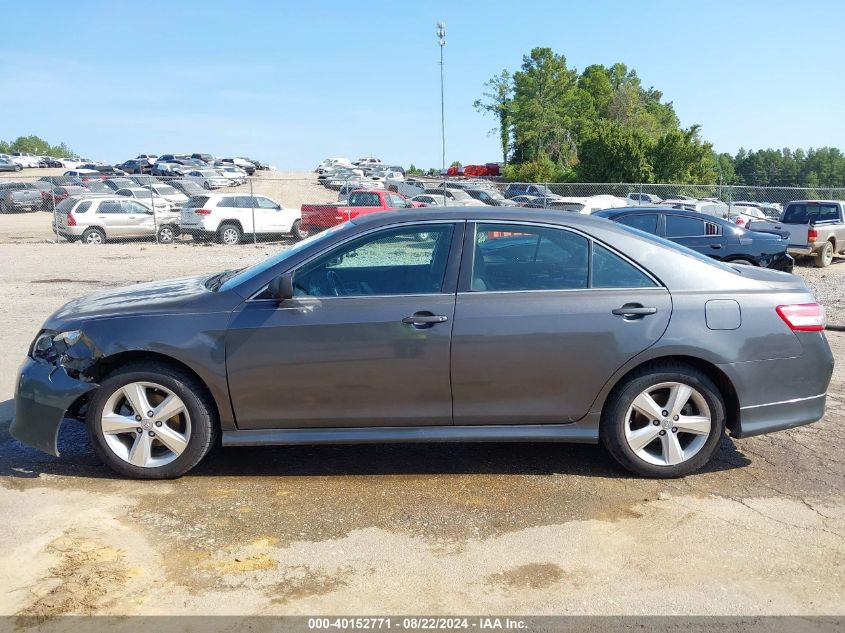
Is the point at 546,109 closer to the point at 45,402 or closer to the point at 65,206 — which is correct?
the point at 65,206

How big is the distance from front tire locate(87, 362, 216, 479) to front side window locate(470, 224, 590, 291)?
1.83m

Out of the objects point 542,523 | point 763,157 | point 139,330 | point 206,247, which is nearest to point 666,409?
point 542,523

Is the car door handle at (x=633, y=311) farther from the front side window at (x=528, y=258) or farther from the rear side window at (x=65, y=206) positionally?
the rear side window at (x=65, y=206)

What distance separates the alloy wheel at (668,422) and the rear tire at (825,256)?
1496 centimetres

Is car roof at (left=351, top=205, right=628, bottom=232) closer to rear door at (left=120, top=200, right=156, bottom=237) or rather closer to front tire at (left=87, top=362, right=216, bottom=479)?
front tire at (left=87, top=362, right=216, bottom=479)

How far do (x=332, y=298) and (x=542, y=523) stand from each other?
1.77m

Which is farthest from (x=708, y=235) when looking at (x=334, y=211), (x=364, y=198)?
(x=364, y=198)

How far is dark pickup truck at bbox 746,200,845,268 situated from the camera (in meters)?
17.4

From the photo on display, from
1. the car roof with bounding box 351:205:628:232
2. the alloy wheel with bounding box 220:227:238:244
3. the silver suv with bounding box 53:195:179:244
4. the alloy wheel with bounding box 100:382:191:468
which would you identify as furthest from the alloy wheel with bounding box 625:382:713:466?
the silver suv with bounding box 53:195:179:244

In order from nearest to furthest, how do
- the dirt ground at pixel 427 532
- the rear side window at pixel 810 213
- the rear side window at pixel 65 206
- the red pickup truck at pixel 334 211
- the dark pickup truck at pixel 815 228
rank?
1. the dirt ground at pixel 427 532
2. the dark pickup truck at pixel 815 228
3. the rear side window at pixel 810 213
4. the red pickup truck at pixel 334 211
5. the rear side window at pixel 65 206

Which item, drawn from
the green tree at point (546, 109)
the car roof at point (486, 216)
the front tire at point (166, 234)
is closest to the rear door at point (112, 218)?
the front tire at point (166, 234)

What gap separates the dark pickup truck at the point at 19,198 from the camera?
37.6m

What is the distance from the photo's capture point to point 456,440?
15.2 feet

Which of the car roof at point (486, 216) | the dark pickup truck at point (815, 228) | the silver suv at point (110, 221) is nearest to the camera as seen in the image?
the car roof at point (486, 216)
